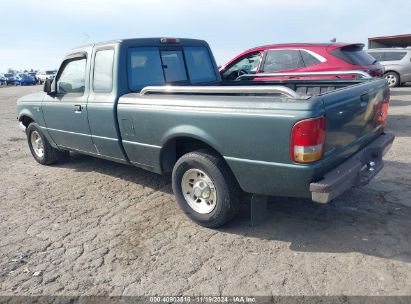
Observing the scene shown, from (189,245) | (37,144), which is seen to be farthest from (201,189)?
(37,144)

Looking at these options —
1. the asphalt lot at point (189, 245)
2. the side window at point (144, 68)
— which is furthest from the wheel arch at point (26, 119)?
the side window at point (144, 68)

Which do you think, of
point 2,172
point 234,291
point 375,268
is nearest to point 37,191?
point 2,172

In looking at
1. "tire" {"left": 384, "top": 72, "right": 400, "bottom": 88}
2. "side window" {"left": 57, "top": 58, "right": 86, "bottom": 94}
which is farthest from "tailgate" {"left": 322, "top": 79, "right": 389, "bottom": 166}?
"tire" {"left": 384, "top": 72, "right": 400, "bottom": 88}

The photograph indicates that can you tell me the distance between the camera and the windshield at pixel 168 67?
14.2ft

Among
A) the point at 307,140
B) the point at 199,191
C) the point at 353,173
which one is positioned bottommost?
the point at 199,191

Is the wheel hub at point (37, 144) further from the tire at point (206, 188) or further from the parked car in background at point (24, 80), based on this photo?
the parked car in background at point (24, 80)

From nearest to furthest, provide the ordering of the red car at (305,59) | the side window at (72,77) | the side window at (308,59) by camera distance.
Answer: the side window at (72,77) → the red car at (305,59) → the side window at (308,59)

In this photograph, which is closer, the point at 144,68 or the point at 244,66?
the point at 144,68

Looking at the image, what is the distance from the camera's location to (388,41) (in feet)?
76.0

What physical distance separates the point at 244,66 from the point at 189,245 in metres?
5.72

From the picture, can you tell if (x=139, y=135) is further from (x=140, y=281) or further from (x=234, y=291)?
(x=234, y=291)

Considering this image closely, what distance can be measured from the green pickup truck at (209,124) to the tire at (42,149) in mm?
496

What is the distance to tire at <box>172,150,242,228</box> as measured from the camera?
134 inches

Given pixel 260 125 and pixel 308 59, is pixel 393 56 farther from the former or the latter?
pixel 260 125
